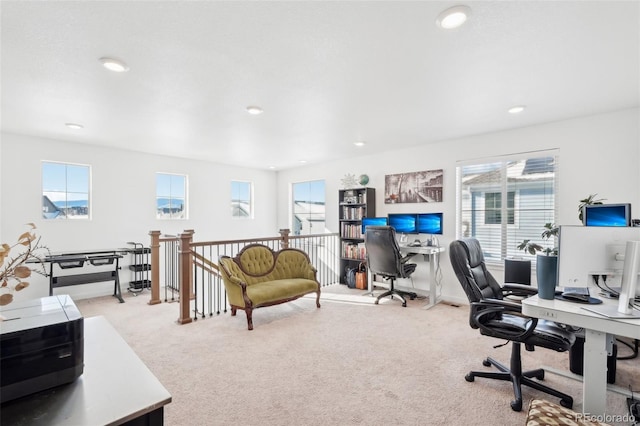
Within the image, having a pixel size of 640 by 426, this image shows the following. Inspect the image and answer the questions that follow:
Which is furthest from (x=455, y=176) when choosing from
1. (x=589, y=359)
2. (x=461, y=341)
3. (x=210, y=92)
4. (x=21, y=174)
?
(x=21, y=174)

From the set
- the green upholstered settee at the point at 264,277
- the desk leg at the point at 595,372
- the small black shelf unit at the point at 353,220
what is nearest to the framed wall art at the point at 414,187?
the small black shelf unit at the point at 353,220

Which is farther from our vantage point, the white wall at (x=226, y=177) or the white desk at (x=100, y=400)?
the white wall at (x=226, y=177)

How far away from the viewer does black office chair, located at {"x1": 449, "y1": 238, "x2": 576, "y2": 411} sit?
202 cm

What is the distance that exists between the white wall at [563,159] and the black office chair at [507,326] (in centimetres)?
184

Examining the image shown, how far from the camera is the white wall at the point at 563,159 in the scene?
3281mm

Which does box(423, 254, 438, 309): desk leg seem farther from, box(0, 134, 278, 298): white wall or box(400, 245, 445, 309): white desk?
box(0, 134, 278, 298): white wall

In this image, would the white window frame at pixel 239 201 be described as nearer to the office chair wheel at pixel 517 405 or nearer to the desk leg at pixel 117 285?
the desk leg at pixel 117 285

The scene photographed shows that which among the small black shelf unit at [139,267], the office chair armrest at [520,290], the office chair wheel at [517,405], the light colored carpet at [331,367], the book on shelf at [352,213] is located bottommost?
the light colored carpet at [331,367]

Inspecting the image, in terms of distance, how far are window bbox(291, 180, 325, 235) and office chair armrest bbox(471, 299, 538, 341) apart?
444 cm

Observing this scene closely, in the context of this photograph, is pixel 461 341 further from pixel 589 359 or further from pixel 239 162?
pixel 239 162

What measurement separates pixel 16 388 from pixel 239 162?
5.78 m

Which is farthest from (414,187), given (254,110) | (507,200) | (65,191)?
(65,191)

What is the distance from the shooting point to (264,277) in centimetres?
418

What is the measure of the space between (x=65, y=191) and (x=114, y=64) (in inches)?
139
